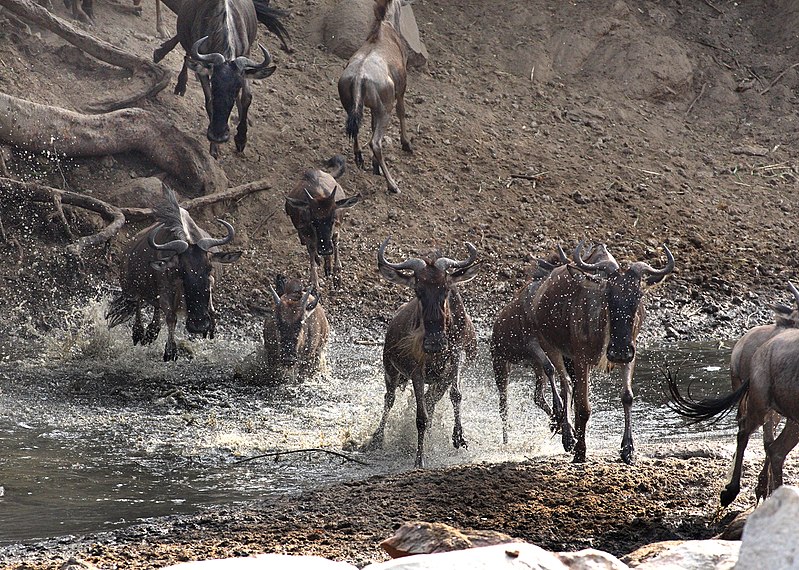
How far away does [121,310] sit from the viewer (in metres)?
12.2

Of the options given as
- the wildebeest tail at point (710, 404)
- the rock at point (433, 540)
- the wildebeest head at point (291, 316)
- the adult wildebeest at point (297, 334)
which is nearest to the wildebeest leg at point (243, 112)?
the wildebeest head at point (291, 316)

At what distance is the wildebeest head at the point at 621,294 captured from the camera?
798 cm

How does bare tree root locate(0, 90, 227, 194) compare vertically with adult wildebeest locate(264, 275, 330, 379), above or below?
above

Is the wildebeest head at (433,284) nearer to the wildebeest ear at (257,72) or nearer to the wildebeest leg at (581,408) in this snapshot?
the wildebeest leg at (581,408)

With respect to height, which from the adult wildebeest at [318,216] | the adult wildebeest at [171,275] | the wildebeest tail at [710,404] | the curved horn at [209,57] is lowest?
the wildebeest tail at [710,404]

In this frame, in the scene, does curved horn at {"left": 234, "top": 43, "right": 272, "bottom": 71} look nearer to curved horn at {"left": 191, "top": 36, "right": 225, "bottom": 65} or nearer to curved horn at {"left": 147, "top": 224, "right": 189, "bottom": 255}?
curved horn at {"left": 191, "top": 36, "right": 225, "bottom": 65}

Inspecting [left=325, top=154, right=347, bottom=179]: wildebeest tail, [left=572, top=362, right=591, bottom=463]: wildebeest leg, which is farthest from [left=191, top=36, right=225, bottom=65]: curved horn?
[left=572, top=362, right=591, bottom=463]: wildebeest leg

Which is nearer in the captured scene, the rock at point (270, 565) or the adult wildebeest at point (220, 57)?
the rock at point (270, 565)

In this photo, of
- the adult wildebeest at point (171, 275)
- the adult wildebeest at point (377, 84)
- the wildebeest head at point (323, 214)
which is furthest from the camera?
the adult wildebeest at point (377, 84)

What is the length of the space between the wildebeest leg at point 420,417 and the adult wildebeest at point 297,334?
253 cm

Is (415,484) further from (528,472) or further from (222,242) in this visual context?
(222,242)

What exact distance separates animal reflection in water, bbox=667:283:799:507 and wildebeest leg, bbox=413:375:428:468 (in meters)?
1.94

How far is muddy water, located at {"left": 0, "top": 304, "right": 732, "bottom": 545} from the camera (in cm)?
765

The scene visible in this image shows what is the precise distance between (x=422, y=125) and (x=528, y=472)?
10347 millimetres
